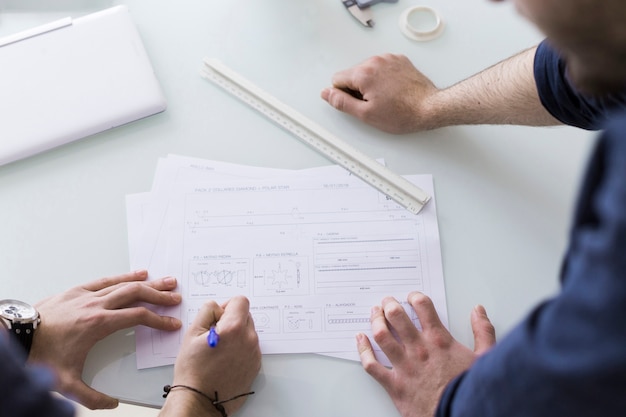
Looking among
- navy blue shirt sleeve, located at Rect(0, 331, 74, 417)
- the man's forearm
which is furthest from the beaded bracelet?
the man's forearm

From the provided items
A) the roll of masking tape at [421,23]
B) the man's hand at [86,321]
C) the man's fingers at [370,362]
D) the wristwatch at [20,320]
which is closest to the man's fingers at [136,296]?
the man's hand at [86,321]

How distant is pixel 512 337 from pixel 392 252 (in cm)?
46

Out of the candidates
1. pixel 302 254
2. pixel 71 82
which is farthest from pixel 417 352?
pixel 71 82

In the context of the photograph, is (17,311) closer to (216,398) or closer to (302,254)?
(216,398)

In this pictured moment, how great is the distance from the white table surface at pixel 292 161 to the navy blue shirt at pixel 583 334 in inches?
15.4

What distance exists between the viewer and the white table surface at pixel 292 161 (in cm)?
91

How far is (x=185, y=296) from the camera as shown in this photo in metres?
0.95

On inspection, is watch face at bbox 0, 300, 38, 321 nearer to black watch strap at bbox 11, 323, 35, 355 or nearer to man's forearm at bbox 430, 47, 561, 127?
black watch strap at bbox 11, 323, 35, 355

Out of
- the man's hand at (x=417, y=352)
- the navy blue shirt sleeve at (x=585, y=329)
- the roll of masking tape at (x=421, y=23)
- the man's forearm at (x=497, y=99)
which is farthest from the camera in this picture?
the roll of masking tape at (x=421, y=23)

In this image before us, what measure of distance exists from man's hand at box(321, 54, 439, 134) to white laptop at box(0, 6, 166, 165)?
1.13 ft

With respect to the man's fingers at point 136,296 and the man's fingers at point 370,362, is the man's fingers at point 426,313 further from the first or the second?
the man's fingers at point 136,296

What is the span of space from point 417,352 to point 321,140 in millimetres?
414

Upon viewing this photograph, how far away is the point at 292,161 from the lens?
105 cm

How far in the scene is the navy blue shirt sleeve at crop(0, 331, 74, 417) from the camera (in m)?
0.48
